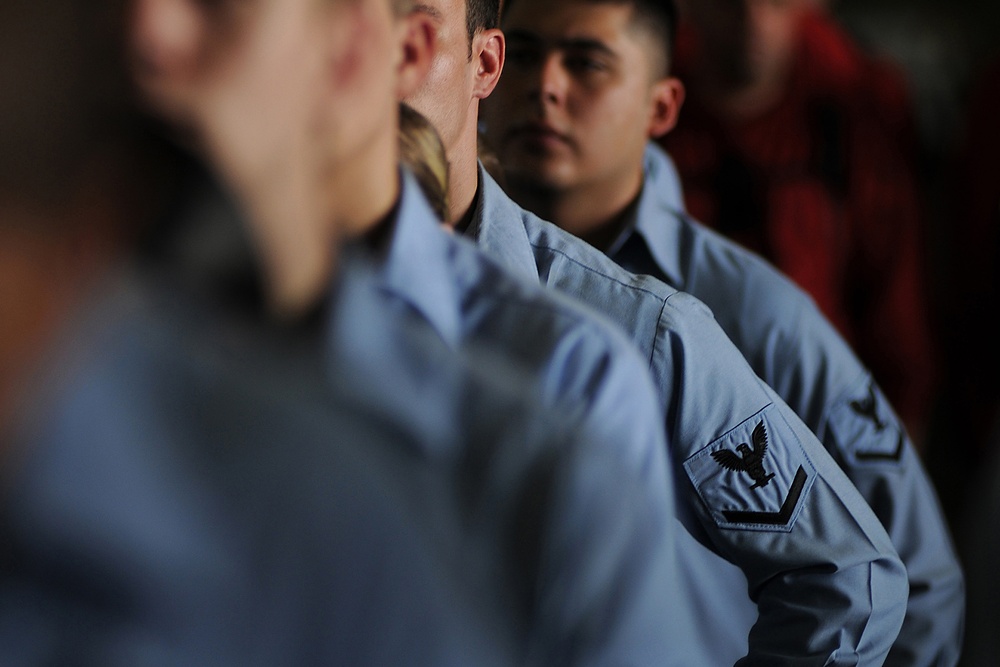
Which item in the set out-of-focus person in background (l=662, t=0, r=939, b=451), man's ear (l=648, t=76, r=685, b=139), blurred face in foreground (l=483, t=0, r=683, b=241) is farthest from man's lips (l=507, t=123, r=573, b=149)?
out-of-focus person in background (l=662, t=0, r=939, b=451)

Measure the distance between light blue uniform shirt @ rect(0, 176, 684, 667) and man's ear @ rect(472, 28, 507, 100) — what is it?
1.14ft

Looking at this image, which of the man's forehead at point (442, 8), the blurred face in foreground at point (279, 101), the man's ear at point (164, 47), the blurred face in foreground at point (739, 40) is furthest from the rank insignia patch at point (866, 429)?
the blurred face in foreground at point (739, 40)

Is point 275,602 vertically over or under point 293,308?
under

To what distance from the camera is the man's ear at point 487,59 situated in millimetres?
841

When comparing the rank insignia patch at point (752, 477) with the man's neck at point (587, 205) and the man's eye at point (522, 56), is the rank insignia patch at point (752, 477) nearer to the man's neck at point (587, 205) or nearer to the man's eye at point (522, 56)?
the man's neck at point (587, 205)

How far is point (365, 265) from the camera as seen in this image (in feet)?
1.81

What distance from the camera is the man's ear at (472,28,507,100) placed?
2.76 feet

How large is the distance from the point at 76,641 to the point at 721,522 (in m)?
0.51

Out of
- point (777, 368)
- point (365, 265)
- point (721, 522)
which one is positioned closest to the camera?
point (365, 265)

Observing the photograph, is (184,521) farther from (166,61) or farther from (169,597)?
(166,61)

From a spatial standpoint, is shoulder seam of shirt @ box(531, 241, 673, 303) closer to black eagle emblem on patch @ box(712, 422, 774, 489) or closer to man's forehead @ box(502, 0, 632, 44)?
black eagle emblem on patch @ box(712, 422, 774, 489)

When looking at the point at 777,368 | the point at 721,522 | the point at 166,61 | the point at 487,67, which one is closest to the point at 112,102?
the point at 166,61

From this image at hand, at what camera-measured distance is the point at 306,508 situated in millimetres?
474

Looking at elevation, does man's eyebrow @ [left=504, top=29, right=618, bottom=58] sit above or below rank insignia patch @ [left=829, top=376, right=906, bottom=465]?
above
